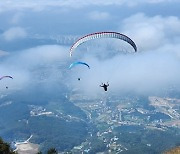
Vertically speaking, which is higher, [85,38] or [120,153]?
[120,153]

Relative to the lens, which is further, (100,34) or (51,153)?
(51,153)

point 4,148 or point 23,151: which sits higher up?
point 23,151

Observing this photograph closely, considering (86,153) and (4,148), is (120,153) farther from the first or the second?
(4,148)

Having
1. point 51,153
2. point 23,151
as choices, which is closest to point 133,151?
point 23,151

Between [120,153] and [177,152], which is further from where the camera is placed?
[120,153]

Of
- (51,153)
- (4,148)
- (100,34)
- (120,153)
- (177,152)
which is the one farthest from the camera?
(120,153)

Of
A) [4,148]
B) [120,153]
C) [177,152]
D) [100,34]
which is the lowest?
[177,152]

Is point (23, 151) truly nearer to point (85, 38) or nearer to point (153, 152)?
point (153, 152)

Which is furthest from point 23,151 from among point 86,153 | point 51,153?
point 51,153

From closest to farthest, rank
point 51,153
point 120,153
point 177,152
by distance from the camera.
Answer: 1. point 177,152
2. point 51,153
3. point 120,153
